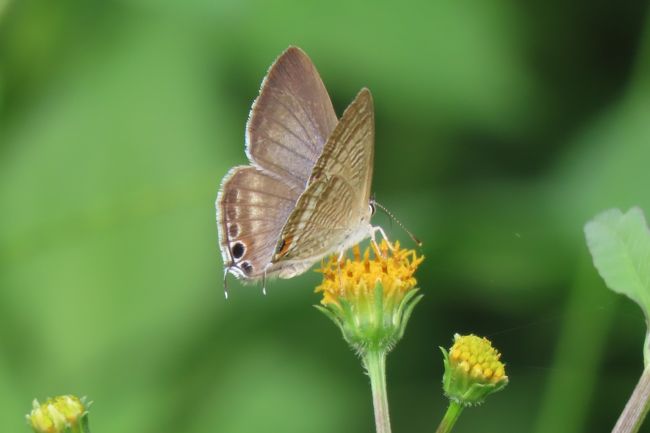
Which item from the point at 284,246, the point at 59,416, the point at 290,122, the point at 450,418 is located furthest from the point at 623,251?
the point at 59,416

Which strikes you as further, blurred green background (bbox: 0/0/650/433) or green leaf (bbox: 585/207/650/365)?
blurred green background (bbox: 0/0/650/433)

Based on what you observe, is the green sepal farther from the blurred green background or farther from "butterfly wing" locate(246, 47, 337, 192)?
the blurred green background

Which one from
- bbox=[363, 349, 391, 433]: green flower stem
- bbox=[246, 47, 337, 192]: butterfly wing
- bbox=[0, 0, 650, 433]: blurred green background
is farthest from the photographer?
bbox=[0, 0, 650, 433]: blurred green background

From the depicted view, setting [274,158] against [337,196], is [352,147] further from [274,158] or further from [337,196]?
[274,158]

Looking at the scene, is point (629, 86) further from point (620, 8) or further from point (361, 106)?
point (361, 106)

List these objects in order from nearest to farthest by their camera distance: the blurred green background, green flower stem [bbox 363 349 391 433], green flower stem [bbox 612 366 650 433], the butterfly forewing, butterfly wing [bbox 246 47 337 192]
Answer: green flower stem [bbox 612 366 650 433], green flower stem [bbox 363 349 391 433], the butterfly forewing, butterfly wing [bbox 246 47 337 192], the blurred green background

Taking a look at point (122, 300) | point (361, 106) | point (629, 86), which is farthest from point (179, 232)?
point (629, 86)

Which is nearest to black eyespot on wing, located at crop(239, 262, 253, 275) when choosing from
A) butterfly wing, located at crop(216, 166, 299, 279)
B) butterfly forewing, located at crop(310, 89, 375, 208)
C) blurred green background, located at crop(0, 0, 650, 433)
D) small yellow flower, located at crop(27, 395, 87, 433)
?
butterfly wing, located at crop(216, 166, 299, 279)
